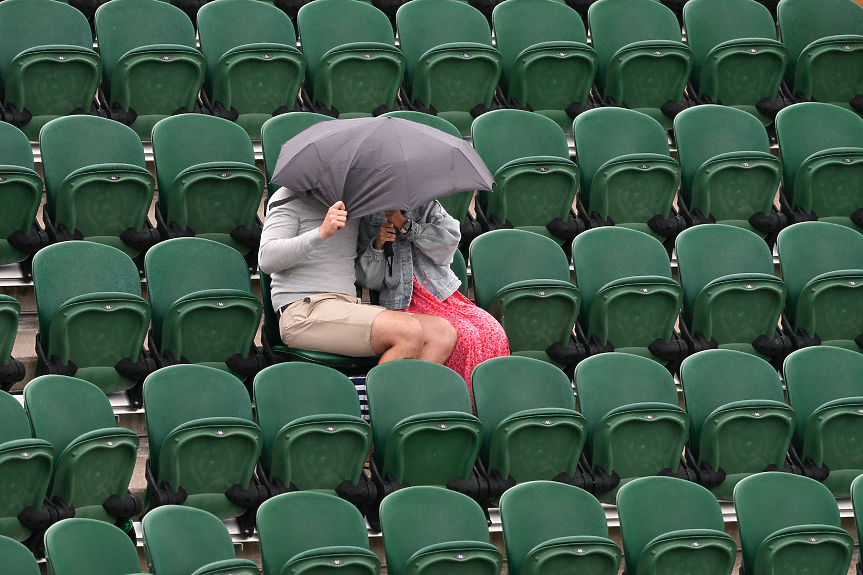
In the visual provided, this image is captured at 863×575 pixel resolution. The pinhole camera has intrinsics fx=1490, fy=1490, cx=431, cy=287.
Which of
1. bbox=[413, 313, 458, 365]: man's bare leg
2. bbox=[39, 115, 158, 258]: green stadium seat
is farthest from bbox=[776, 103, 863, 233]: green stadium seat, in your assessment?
bbox=[39, 115, 158, 258]: green stadium seat

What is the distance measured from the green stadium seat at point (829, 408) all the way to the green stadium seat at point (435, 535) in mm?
974

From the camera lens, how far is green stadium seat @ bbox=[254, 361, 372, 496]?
10.5ft

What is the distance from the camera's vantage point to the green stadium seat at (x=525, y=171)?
4.07 m

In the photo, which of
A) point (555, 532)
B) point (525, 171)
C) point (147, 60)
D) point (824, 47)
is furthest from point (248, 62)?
point (824, 47)

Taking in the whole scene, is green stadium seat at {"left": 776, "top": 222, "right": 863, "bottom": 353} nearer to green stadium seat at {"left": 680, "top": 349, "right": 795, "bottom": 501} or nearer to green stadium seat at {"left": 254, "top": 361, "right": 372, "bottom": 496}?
green stadium seat at {"left": 680, "top": 349, "right": 795, "bottom": 501}

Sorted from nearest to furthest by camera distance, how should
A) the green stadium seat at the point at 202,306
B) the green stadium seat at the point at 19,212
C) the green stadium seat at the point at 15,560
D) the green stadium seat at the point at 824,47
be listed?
1. the green stadium seat at the point at 15,560
2. the green stadium seat at the point at 202,306
3. the green stadium seat at the point at 19,212
4. the green stadium seat at the point at 824,47

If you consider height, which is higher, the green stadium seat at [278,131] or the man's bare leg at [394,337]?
the green stadium seat at [278,131]

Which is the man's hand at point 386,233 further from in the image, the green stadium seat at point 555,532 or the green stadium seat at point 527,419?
the green stadium seat at point 555,532

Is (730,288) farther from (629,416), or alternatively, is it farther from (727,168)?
(629,416)

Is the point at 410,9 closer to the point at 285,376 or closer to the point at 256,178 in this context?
the point at 256,178

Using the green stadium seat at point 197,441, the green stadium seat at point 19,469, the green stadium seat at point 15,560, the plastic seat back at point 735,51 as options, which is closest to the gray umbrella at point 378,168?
the green stadium seat at point 197,441

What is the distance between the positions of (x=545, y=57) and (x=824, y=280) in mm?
1105

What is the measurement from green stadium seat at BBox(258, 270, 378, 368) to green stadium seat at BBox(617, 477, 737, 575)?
2.46ft

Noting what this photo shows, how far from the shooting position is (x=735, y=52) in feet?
15.4
